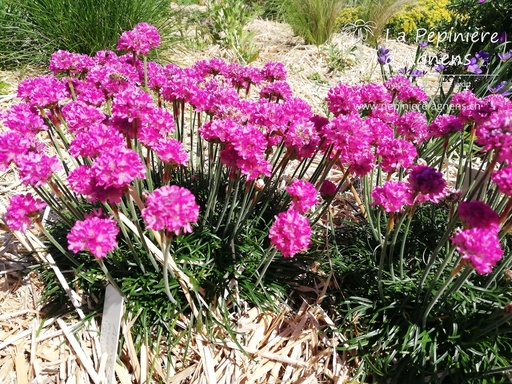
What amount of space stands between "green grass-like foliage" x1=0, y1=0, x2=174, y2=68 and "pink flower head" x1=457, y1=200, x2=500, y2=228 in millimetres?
4724

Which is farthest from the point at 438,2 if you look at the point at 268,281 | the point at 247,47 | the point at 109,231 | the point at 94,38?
the point at 109,231

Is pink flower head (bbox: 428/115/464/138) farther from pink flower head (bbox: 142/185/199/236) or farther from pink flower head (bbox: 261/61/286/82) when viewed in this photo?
pink flower head (bbox: 142/185/199/236)

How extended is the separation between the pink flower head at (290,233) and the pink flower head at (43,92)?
1.31 m

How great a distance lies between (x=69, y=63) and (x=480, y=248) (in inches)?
94.4

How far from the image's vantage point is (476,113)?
2.11 m

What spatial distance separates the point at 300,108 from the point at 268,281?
1.01 metres

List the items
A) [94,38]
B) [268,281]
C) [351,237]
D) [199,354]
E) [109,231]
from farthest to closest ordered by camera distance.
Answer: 1. [94,38]
2. [351,237]
3. [268,281]
4. [199,354]
5. [109,231]

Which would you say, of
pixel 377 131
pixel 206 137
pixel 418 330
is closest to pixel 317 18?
pixel 377 131

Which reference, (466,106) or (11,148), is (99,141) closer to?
(11,148)

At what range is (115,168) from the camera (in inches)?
57.0

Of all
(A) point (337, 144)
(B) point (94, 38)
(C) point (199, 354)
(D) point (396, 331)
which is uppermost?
(A) point (337, 144)

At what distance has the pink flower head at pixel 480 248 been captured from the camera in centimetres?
133

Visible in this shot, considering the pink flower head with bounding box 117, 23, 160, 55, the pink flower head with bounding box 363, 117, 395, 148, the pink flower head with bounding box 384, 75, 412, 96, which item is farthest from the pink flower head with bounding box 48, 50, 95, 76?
the pink flower head with bounding box 384, 75, 412, 96

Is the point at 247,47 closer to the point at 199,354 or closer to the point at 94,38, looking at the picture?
the point at 94,38
